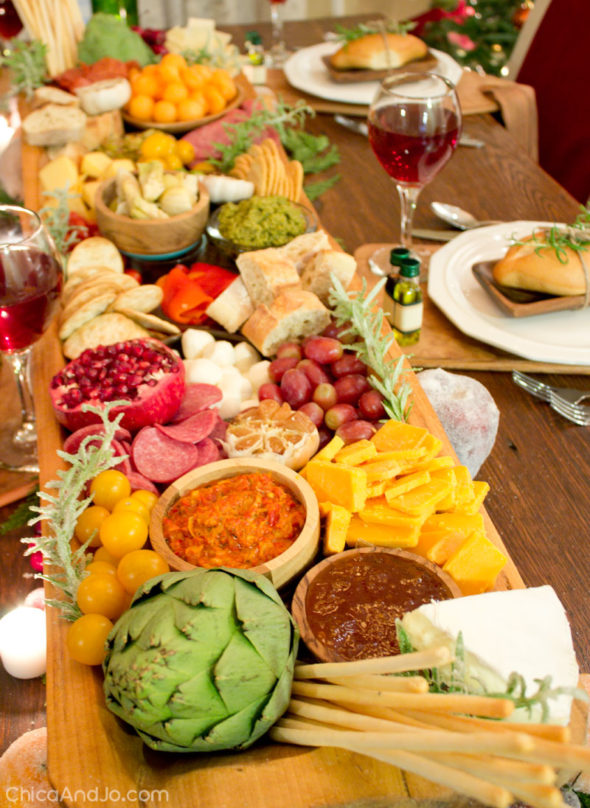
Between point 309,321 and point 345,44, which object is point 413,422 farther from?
point 345,44

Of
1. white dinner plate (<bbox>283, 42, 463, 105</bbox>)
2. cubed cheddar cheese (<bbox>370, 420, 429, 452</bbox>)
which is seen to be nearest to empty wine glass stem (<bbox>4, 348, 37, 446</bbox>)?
cubed cheddar cheese (<bbox>370, 420, 429, 452</bbox>)

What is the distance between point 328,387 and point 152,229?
620mm

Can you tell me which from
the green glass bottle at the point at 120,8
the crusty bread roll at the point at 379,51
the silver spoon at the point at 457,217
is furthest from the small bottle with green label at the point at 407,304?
the green glass bottle at the point at 120,8

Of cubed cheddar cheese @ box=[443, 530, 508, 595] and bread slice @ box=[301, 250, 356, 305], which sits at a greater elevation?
bread slice @ box=[301, 250, 356, 305]

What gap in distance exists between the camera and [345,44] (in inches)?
94.0

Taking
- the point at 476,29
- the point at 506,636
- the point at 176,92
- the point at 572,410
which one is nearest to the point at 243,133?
the point at 176,92

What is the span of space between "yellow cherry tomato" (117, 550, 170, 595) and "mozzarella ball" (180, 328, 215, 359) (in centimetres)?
54

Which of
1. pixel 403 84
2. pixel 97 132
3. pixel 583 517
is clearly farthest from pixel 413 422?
pixel 97 132

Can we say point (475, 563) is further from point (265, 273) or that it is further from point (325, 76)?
point (325, 76)

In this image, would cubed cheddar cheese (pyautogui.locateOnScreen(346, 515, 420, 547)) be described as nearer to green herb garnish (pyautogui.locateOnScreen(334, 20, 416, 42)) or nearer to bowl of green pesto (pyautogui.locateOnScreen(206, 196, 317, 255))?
bowl of green pesto (pyautogui.locateOnScreen(206, 196, 317, 255))

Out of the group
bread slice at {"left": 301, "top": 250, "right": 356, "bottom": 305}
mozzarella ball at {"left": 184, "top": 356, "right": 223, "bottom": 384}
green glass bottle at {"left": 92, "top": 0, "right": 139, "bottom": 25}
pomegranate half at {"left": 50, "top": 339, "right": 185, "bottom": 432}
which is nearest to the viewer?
pomegranate half at {"left": 50, "top": 339, "right": 185, "bottom": 432}

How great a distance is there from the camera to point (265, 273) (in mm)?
1405

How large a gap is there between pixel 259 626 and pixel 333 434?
49cm

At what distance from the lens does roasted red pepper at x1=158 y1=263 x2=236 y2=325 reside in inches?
58.3
